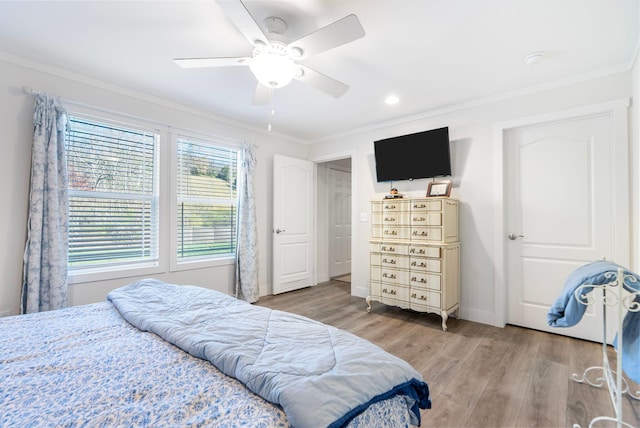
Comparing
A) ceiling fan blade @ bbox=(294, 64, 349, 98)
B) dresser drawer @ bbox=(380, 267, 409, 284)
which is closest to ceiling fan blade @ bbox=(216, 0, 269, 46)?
ceiling fan blade @ bbox=(294, 64, 349, 98)

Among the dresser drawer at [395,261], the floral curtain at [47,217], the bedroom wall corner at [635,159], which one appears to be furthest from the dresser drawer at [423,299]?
the floral curtain at [47,217]

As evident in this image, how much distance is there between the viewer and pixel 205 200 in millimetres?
3699

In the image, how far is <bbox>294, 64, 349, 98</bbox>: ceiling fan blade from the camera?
210 centimetres

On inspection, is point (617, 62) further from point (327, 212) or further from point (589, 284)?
point (327, 212)

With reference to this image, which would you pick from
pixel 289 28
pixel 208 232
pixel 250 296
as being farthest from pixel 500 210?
pixel 208 232

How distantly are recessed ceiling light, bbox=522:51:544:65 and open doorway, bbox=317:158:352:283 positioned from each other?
3300 millimetres

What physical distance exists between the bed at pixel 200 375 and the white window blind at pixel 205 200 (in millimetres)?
2103

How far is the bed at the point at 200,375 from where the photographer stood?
0.79 metres

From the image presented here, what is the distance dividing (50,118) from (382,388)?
3280mm

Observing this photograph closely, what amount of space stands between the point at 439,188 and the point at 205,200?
286cm

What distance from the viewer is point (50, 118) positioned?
2.51m

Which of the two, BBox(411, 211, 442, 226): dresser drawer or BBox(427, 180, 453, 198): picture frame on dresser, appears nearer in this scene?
BBox(411, 211, 442, 226): dresser drawer

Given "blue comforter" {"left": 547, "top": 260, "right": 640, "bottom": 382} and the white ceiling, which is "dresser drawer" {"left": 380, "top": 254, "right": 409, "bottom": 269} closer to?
"blue comforter" {"left": 547, "top": 260, "right": 640, "bottom": 382}

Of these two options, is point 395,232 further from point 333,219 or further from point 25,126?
point 25,126
